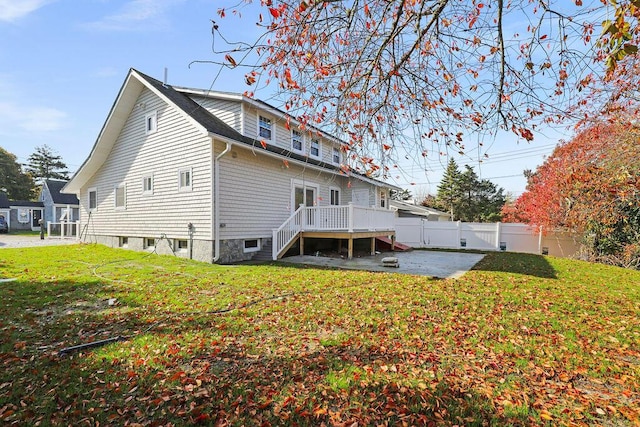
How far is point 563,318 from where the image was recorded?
4.92 m

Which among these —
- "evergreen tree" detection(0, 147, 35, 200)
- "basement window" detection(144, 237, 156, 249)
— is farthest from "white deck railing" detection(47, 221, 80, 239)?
"evergreen tree" detection(0, 147, 35, 200)

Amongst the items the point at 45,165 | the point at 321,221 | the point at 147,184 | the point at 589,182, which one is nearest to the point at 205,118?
the point at 147,184

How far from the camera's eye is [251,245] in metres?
12.0

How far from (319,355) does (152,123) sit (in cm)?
1261

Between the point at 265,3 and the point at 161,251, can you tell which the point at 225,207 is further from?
the point at 265,3

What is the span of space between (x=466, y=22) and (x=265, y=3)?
8.88ft

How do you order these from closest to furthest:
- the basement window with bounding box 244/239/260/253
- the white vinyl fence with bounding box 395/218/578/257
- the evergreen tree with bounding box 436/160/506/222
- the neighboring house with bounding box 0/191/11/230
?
1. the basement window with bounding box 244/239/260/253
2. the white vinyl fence with bounding box 395/218/578/257
3. the neighboring house with bounding box 0/191/11/230
4. the evergreen tree with bounding box 436/160/506/222

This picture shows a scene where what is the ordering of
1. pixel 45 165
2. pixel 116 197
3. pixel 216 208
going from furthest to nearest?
1. pixel 45 165
2. pixel 116 197
3. pixel 216 208

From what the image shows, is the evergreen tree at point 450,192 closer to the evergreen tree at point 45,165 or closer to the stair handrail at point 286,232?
the stair handrail at point 286,232

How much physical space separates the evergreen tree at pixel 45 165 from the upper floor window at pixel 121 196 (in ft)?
157

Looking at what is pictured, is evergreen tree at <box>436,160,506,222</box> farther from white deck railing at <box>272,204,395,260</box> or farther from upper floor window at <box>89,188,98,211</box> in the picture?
upper floor window at <box>89,188,98,211</box>

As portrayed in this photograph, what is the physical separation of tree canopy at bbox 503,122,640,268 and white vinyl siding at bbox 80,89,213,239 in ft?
33.5

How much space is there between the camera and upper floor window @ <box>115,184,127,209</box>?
46.2 feet

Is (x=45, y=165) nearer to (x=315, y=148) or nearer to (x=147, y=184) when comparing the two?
(x=147, y=184)
